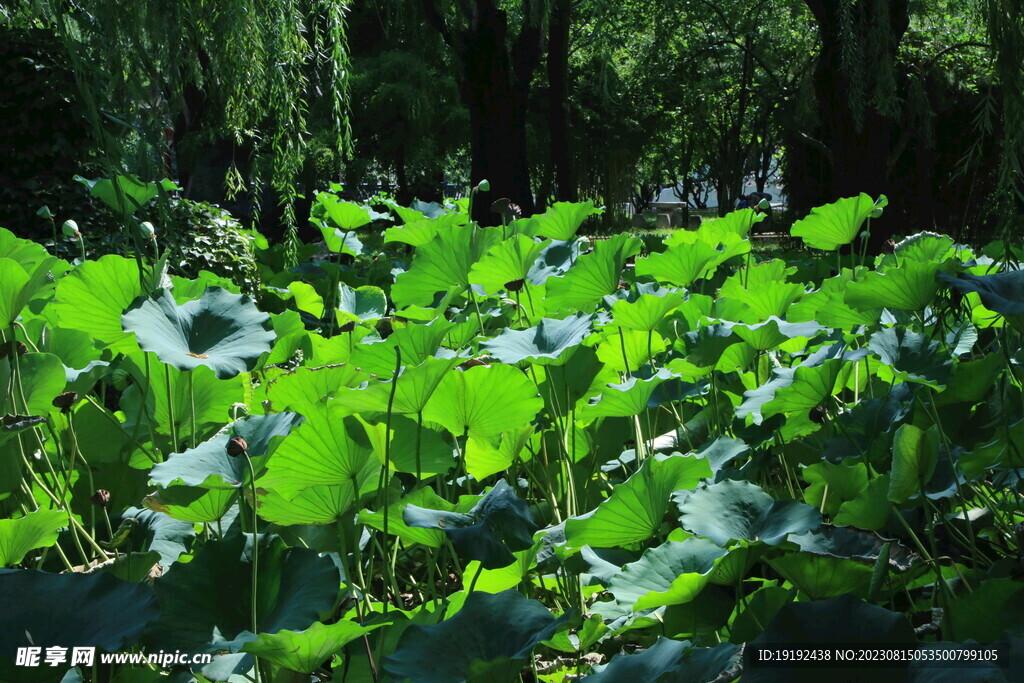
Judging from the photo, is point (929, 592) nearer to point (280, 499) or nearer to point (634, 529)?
point (634, 529)

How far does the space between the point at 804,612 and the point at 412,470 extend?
66 centimetres

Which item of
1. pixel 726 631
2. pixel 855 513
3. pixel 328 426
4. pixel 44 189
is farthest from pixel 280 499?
pixel 44 189

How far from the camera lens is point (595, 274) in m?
1.91

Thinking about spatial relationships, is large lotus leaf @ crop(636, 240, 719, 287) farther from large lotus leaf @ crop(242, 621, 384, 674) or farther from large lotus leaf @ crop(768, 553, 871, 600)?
large lotus leaf @ crop(242, 621, 384, 674)

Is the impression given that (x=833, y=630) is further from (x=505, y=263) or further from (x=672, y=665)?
(x=505, y=263)

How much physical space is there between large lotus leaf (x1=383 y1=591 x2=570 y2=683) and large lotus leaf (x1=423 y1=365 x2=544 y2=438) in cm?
35

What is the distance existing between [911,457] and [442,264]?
1099 mm

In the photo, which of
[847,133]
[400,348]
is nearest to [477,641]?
[400,348]

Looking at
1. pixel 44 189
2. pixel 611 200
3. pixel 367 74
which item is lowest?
pixel 611 200

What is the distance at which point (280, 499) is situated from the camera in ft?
3.92

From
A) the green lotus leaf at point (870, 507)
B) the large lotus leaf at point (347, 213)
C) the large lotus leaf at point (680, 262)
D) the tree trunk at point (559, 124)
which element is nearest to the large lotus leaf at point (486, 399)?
the green lotus leaf at point (870, 507)

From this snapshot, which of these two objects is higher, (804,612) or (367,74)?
(367,74)

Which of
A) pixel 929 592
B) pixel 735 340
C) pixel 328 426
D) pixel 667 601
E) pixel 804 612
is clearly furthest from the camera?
pixel 735 340

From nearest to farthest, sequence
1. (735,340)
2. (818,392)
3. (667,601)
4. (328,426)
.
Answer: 1. (667,601)
2. (328,426)
3. (818,392)
4. (735,340)
